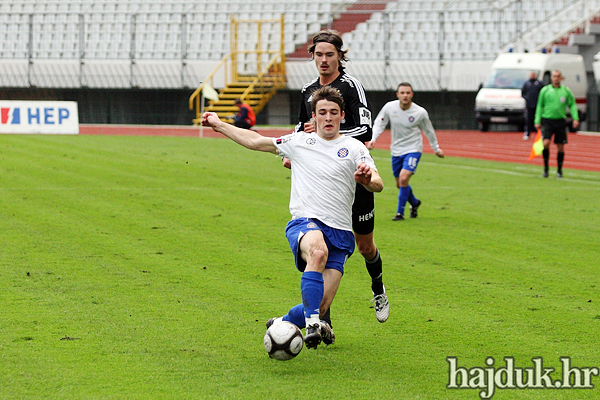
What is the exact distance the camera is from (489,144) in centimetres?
2848

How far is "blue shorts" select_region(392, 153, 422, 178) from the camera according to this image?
1280 cm

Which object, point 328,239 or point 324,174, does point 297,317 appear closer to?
point 328,239

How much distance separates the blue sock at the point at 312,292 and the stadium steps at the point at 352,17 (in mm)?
33129

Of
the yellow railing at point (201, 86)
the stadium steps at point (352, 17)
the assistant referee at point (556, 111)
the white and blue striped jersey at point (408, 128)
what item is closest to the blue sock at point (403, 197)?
the white and blue striped jersey at point (408, 128)

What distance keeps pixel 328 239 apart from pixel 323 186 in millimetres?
335

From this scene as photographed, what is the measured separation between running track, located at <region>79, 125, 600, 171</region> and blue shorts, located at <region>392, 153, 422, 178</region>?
9.40 meters

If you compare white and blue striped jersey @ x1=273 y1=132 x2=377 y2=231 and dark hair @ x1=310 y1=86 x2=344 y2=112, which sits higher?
dark hair @ x1=310 y1=86 x2=344 y2=112

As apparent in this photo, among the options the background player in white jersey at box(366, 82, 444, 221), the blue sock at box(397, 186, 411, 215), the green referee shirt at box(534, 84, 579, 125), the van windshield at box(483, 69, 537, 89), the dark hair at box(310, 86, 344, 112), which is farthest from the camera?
the van windshield at box(483, 69, 537, 89)

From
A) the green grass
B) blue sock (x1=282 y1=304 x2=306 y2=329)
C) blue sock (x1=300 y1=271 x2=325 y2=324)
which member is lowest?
the green grass

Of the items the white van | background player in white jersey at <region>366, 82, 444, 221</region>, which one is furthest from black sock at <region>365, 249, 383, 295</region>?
the white van

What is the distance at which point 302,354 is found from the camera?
5.85m

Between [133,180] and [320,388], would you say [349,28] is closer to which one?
[133,180]

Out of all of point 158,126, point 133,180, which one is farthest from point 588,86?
point 133,180

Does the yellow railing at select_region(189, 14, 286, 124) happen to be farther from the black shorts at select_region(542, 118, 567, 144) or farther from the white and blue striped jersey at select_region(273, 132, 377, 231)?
the white and blue striped jersey at select_region(273, 132, 377, 231)
